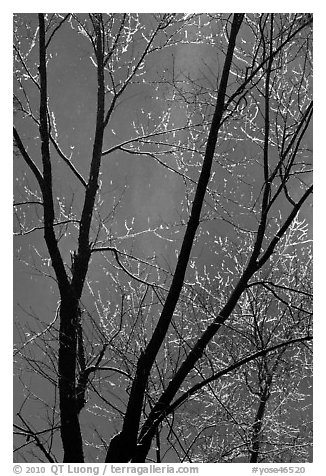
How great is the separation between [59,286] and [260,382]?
350cm

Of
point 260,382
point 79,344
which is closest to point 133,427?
point 79,344

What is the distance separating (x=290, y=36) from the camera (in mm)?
3520

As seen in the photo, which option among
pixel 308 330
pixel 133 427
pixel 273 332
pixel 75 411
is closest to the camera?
pixel 133 427

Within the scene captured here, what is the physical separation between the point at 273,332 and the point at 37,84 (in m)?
4.73

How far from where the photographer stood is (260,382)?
652cm

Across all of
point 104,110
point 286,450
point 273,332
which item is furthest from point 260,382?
point 104,110

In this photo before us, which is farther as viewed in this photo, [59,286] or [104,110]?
[104,110]

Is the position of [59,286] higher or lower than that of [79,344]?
higher
